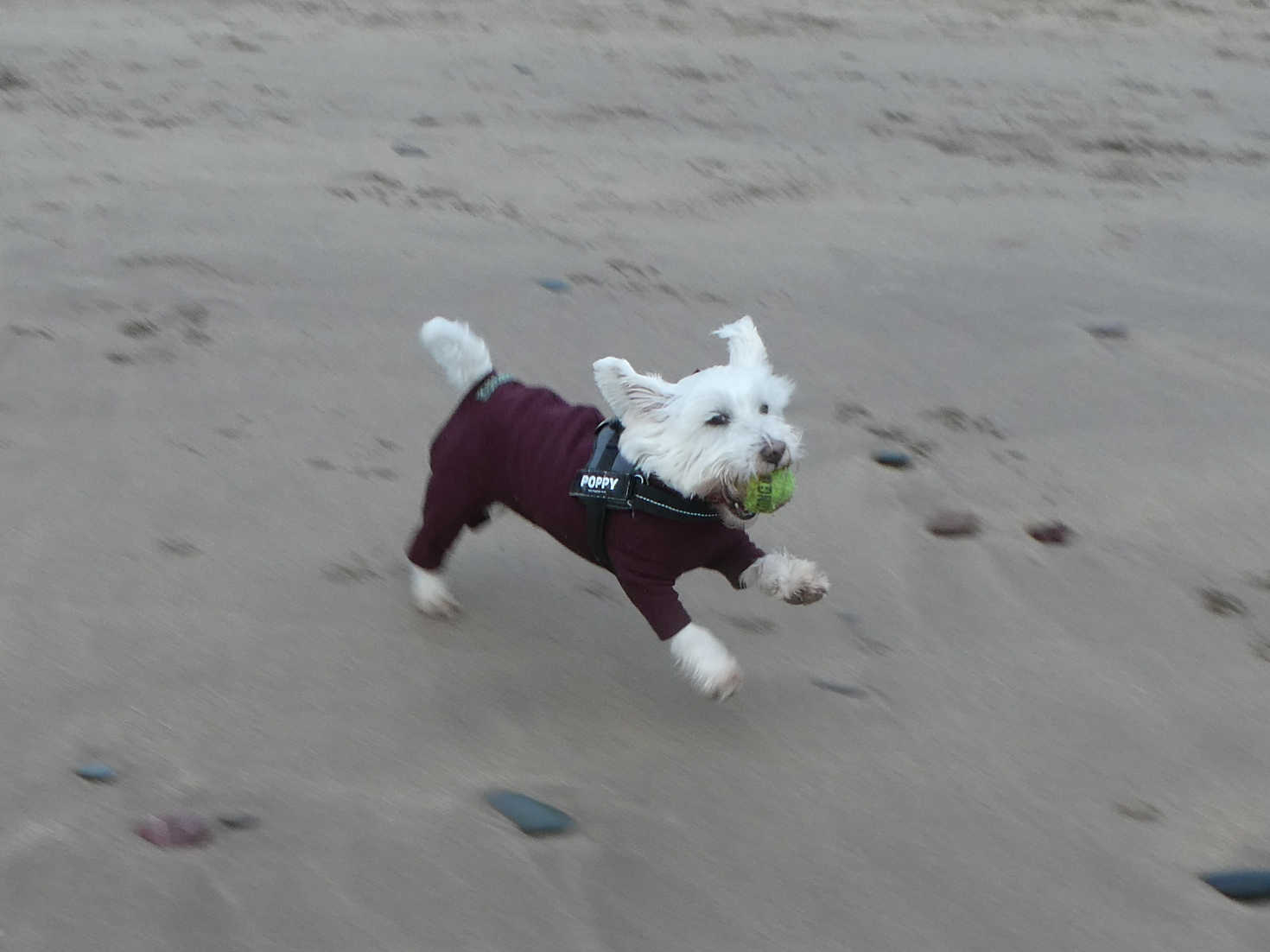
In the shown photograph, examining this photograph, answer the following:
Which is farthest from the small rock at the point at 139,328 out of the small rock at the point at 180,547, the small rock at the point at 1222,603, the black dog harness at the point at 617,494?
the small rock at the point at 1222,603

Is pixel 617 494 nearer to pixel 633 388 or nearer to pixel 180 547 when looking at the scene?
pixel 633 388

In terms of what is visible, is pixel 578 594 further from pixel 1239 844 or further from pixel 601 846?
pixel 1239 844

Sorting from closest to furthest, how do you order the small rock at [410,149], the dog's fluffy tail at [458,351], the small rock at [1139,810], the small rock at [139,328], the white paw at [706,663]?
the small rock at [1139,810] < the white paw at [706,663] < the dog's fluffy tail at [458,351] < the small rock at [139,328] < the small rock at [410,149]

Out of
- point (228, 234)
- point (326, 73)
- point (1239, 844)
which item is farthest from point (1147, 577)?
point (326, 73)

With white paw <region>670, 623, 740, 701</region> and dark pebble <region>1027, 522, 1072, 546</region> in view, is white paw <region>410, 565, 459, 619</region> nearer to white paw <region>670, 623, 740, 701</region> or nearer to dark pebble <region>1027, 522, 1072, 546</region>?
white paw <region>670, 623, 740, 701</region>

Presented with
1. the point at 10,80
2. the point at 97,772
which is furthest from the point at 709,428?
the point at 10,80

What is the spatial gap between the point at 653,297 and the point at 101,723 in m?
2.95

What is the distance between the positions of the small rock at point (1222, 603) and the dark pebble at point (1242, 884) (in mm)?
1063

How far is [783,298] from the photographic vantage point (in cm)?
547

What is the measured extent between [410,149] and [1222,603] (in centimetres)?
453

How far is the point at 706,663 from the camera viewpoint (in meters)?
3.06

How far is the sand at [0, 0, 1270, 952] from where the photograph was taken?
2.69m

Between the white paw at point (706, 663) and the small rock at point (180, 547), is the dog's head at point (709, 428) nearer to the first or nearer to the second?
the white paw at point (706, 663)

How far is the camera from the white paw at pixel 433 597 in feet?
11.8
